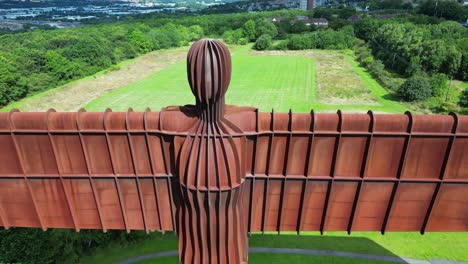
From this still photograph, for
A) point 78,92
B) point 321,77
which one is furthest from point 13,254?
point 321,77

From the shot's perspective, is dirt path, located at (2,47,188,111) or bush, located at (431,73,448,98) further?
dirt path, located at (2,47,188,111)

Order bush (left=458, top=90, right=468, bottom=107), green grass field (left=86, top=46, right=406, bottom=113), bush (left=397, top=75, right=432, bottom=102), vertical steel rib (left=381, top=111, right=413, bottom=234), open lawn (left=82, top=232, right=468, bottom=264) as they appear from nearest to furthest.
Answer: vertical steel rib (left=381, top=111, right=413, bottom=234), open lawn (left=82, top=232, right=468, bottom=264), bush (left=458, top=90, right=468, bottom=107), bush (left=397, top=75, right=432, bottom=102), green grass field (left=86, top=46, right=406, bottom=113)

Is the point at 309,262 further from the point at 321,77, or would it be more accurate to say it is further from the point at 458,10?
the point at 458,10

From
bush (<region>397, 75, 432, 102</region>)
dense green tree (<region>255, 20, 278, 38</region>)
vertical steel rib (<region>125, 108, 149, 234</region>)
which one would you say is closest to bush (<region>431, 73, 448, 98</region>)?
bush (<region>397, 75, 432, 102</region>)

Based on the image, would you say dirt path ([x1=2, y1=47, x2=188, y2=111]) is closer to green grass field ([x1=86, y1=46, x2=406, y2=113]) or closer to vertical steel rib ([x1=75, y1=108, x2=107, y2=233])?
green grass field ([x1=86, y1=46, x2=406, y2=113])

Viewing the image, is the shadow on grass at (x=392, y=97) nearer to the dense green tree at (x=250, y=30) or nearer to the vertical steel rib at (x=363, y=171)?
the vertical steel rib at (x=363, y=171)

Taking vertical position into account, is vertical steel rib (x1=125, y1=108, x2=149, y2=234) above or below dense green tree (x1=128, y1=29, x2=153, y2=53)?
above

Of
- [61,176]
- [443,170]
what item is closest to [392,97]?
[443,170]
